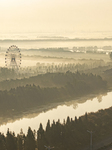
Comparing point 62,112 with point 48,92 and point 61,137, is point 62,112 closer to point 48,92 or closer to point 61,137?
point 48,92

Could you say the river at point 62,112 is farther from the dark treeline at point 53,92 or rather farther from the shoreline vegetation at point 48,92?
the dark treeline at point 53,92

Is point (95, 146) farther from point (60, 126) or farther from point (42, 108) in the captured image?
point (42, 108)

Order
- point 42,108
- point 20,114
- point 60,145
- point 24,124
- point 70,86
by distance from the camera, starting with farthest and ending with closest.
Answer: point 70,86
point 42,108
point 20,114
point 24,124
point 60,145

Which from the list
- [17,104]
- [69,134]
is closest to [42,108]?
[17,104]

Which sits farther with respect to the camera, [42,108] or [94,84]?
[94,84]

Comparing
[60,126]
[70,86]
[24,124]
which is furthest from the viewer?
[70,86]

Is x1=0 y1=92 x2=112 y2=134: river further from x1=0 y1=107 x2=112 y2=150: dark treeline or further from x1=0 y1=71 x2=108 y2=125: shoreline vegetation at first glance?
x1=0 y1=107 x2=112 y2=150: dark treeline
